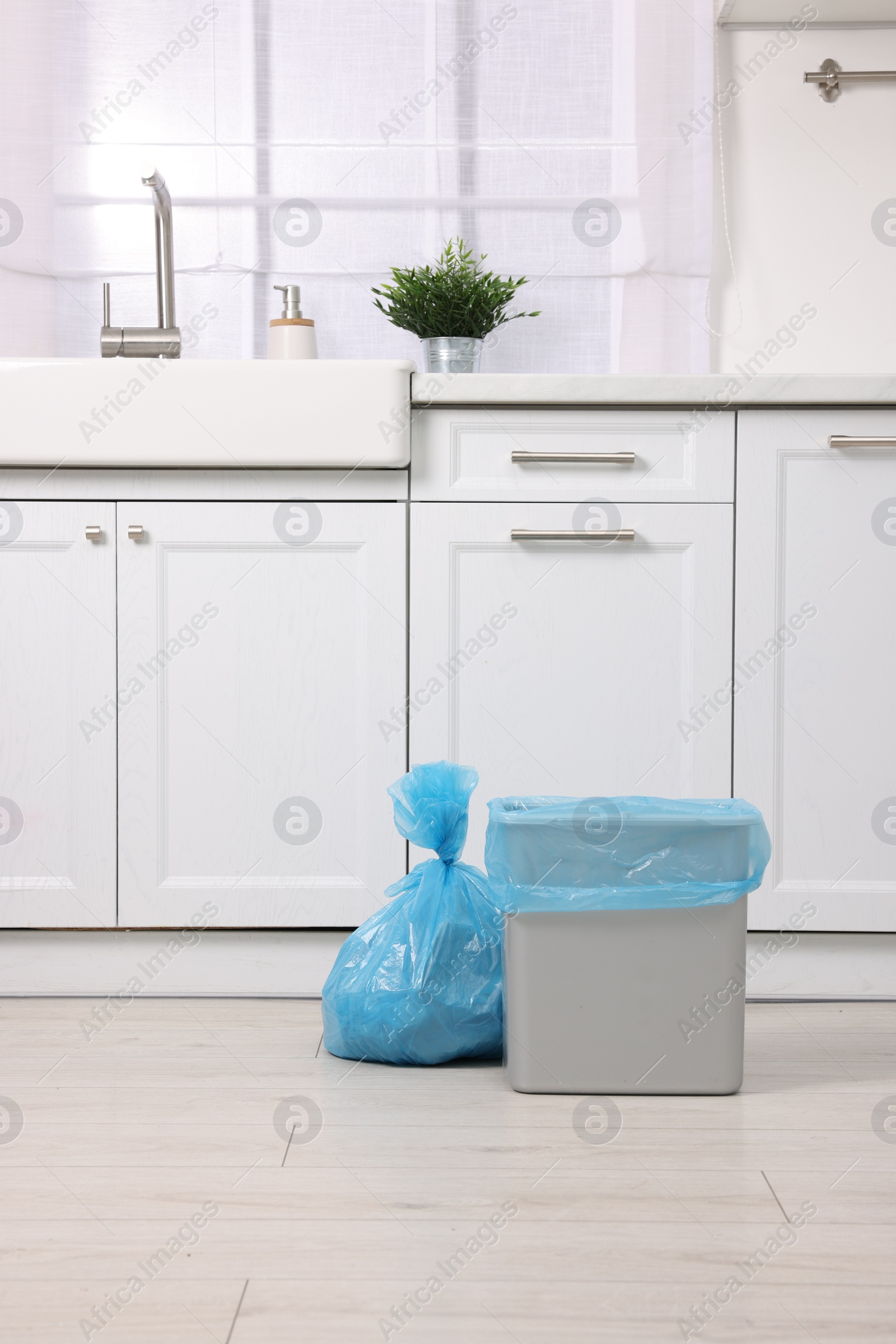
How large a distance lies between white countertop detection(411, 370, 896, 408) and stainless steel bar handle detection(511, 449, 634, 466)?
73mm

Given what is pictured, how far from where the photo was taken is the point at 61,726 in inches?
60.3

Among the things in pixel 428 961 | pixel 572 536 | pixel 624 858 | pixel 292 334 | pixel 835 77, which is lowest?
pixel 428 961

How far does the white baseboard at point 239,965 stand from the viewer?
5.10 ft

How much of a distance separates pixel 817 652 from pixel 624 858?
0.53 metres

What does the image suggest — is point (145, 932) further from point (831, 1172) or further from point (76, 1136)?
point (831, 1172)

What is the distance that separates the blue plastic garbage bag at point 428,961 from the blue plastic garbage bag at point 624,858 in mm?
120

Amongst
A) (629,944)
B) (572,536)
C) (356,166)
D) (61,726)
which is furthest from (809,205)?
(61,726)

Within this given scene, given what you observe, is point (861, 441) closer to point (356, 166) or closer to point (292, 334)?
point (292, 334)

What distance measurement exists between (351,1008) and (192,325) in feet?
4.30

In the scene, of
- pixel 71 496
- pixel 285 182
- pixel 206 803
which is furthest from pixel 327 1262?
pixel 285 182

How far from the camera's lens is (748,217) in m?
2.01

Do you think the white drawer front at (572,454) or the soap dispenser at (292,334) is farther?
the soap dispenser at (292,334)

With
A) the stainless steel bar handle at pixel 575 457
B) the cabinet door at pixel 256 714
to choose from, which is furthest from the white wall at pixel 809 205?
the cabinet door at pixel 256 714

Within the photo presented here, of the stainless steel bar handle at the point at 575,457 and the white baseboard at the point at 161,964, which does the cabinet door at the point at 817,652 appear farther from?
the white baseboard at the point at 161,964
